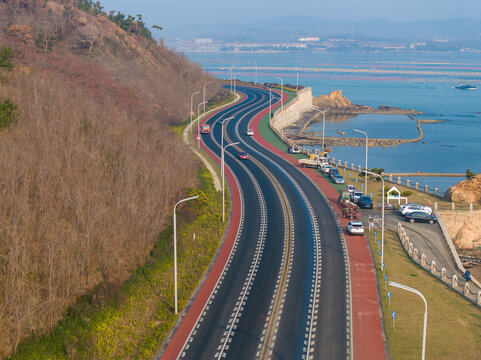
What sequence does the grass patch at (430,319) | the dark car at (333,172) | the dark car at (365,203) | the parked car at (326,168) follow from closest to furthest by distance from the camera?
the grass patch at (430,319), the dark car at (365,203), the dark car at (333,172), the parked car at (326,168)

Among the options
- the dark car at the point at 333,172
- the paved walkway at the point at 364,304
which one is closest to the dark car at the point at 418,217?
the paved walkway at the point at 364,304

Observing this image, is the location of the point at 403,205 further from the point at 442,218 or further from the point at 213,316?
the point at 213,316

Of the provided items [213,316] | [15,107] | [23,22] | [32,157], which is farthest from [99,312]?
[23,22]

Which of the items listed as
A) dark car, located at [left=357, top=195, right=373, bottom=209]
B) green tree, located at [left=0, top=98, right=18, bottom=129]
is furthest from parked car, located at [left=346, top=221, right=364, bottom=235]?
green tree, located at [left=0, top=98, right=18, bottom=129]

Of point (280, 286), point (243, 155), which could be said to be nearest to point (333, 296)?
point (280, 286)

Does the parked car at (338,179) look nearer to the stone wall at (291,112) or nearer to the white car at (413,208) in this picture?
the white car at (413,208)

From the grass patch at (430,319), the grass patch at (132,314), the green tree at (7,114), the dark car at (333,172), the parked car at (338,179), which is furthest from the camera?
the dark car at (333,172)

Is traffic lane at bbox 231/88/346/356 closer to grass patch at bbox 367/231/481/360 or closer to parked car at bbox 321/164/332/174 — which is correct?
grass patch at bbox 367/231/481/360
